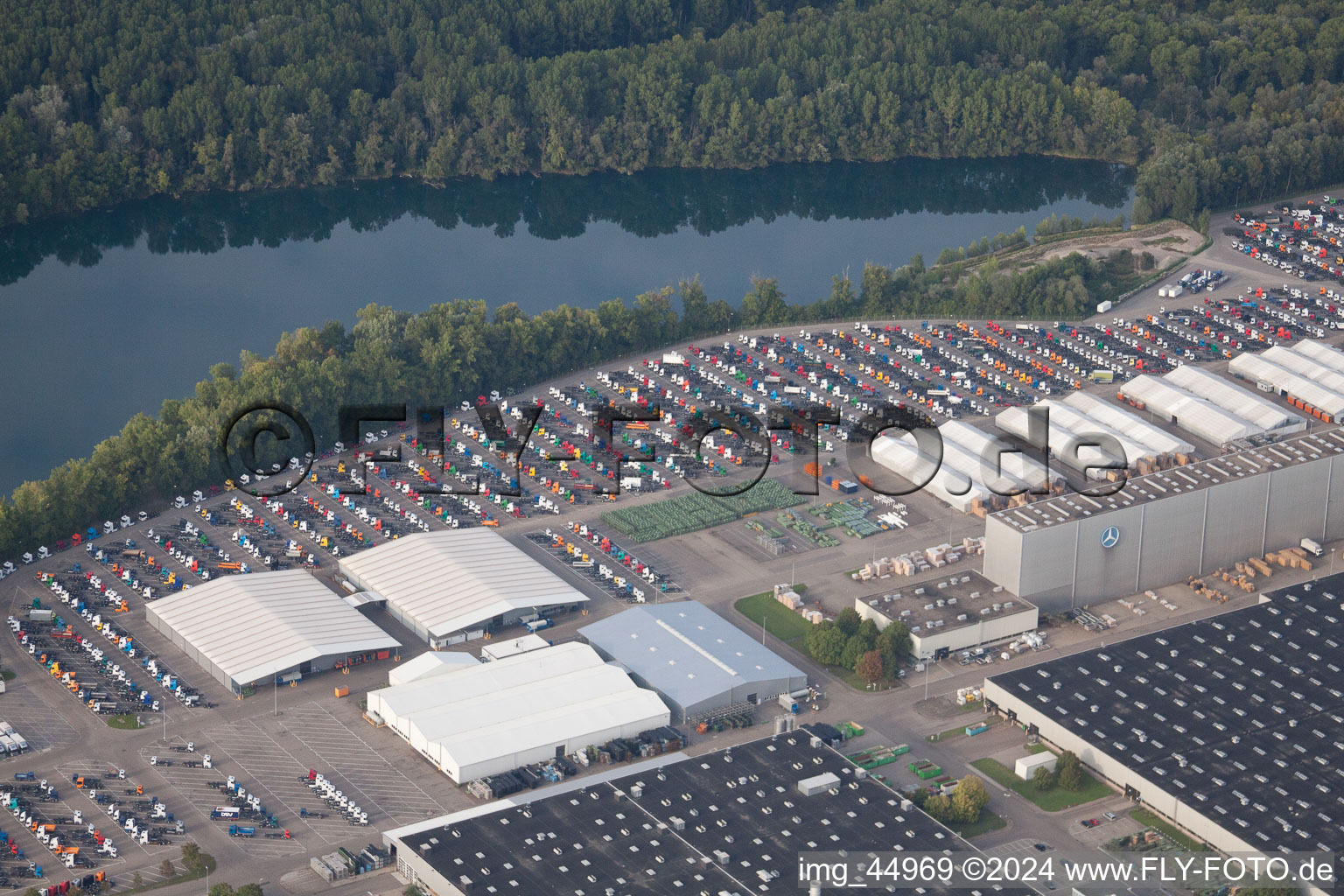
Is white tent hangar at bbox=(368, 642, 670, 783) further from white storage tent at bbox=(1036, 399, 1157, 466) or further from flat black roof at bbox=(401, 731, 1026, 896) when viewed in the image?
white storage tent at bbox=(1036, 399, 1157, 466)

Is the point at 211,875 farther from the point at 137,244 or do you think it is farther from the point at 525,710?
the point at 137,244

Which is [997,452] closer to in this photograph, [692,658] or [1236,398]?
[1236,398]

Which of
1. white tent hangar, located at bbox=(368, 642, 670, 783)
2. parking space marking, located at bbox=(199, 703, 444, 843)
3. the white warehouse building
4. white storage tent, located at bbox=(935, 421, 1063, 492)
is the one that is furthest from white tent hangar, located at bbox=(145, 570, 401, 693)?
the white warehouse building

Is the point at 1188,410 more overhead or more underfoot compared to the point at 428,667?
more underfoot

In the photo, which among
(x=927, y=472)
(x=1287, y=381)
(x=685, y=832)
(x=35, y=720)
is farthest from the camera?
(x=1287, y=381)

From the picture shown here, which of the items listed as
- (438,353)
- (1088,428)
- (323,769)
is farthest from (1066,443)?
(323,769)

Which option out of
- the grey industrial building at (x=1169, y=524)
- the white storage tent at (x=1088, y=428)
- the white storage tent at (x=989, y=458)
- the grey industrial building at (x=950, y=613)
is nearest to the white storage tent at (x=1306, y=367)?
the white storage tent at (x=1088, y=428)

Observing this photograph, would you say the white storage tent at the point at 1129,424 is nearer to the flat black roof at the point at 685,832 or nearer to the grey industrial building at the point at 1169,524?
the grey industrial building at the point at 1169,524
